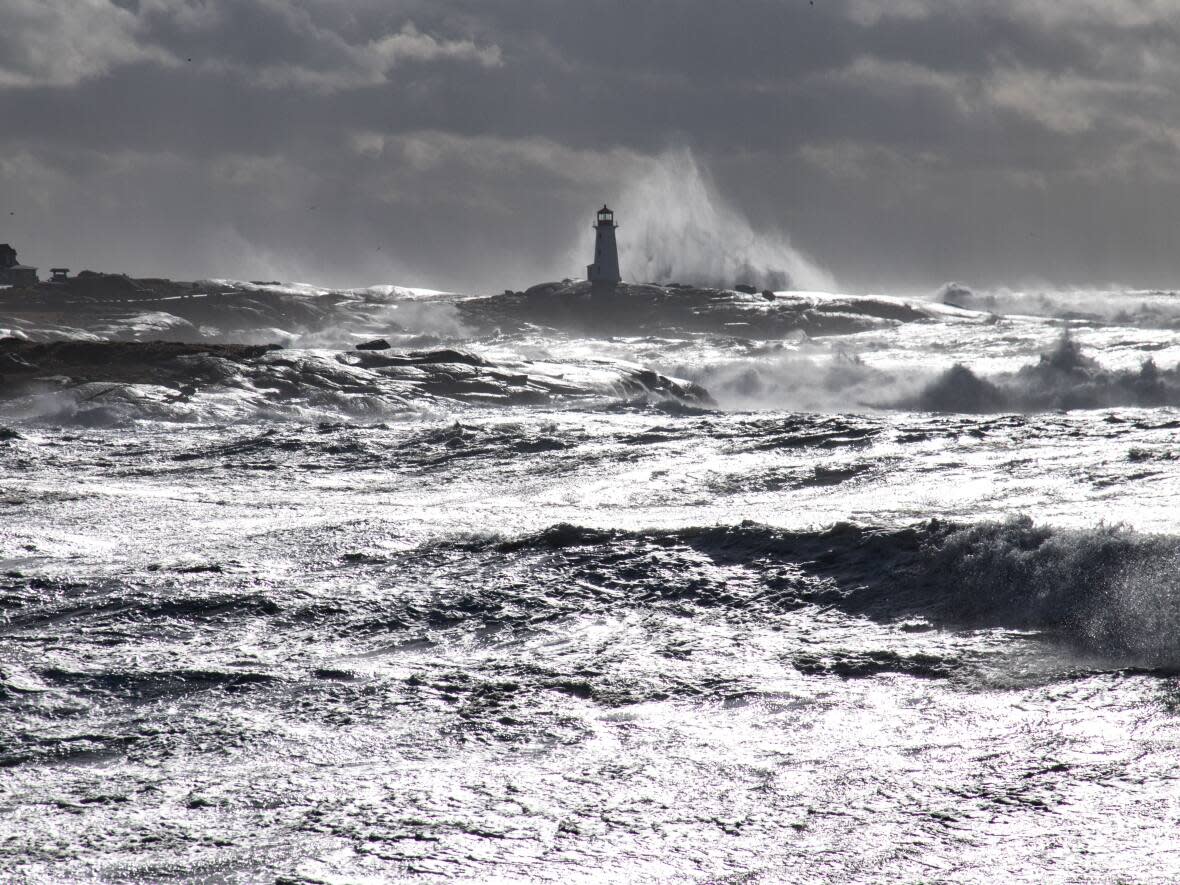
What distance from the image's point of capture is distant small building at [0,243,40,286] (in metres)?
80.6

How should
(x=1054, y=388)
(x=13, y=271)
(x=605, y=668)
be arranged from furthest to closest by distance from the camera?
(x=13, y=271)
(x=1054, y=388)
(x=605, y=668)

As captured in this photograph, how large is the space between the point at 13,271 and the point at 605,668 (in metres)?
84.0

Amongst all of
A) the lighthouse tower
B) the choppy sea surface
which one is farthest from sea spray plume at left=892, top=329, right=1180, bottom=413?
the lighthouse tower

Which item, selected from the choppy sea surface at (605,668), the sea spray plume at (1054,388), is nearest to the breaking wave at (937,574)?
the choppy sea surface at (605,668)

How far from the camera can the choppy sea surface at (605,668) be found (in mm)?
4797

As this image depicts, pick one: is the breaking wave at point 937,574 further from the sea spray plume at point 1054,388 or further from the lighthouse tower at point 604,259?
the lighthouse tower at point 604,259

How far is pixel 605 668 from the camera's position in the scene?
23.8ft

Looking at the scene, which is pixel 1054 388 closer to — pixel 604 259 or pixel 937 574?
pixel 937 574

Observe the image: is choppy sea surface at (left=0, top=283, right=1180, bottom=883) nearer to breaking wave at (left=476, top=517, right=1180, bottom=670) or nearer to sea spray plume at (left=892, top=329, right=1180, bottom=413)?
breaking wave at (left=476, top=517, right=1180, bottom=670)

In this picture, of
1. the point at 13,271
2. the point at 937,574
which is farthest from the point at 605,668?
the point at 13,271

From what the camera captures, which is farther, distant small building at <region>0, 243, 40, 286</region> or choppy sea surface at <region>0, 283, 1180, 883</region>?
distant small building at <region>0, 243, 40, 286</region>

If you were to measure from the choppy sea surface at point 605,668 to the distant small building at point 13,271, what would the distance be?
70264 mm

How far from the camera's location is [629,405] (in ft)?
97.5

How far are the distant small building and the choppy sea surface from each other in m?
70.3
